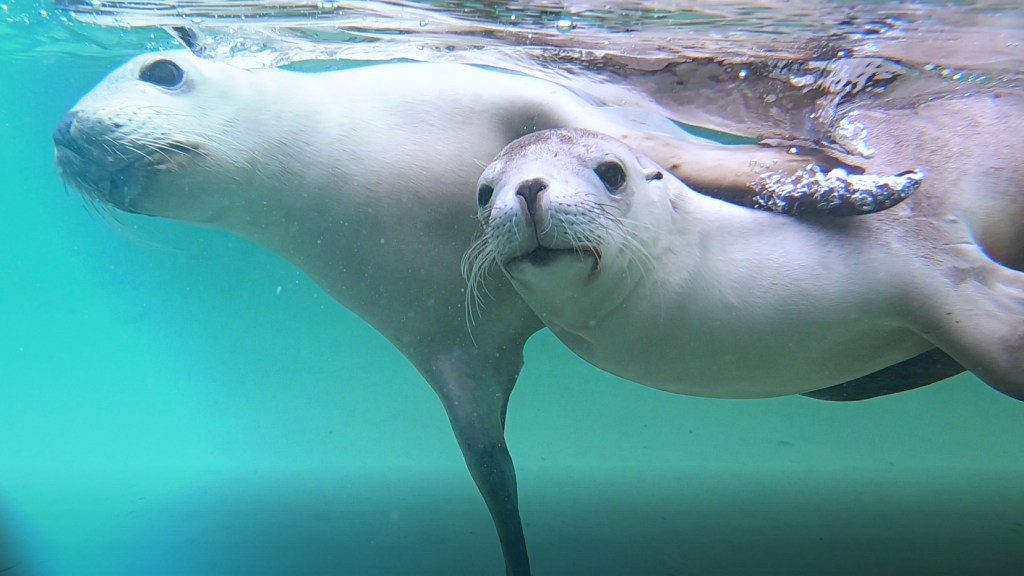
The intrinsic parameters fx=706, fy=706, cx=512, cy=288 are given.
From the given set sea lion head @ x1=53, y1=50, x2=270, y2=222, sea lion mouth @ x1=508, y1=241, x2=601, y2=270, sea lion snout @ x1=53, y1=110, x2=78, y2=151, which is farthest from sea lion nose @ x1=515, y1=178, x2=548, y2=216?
sea lion snout @ x1=53, y1=110, x2=78, y2=151

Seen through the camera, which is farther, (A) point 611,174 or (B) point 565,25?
(B) point 565,25

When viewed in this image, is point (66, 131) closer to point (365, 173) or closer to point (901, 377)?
point (365, 173)

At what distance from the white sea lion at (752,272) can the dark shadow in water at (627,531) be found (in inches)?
74.9

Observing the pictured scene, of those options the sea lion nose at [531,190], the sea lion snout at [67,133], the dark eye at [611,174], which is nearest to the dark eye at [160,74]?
the sea lion snout at [67,133]

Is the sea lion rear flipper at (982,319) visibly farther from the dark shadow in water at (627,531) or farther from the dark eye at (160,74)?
the dark eye at (160,74)

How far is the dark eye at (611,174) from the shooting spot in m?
2.36


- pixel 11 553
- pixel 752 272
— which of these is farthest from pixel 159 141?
pixel 11 553

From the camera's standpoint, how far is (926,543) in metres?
4.53

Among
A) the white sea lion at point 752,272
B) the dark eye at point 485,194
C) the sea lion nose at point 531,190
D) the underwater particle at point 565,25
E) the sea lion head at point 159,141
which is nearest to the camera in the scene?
the sea lion nose at point 531,190

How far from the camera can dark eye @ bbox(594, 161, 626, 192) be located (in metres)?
2.36

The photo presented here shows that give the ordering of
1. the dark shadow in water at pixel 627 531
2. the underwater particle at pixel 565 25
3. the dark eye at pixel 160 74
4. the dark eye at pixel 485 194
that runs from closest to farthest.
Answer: the dark eye at pixel 485 194 → the dark eye at pixel 160 74 → the dark shadow in water at pixel 627 531 → the underwater particle at pixel 565 25

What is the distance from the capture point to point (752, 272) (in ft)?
8.64

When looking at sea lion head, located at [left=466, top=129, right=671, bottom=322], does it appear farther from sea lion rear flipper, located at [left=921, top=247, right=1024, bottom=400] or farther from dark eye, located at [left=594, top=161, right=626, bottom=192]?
sea lion rear flipper, located at [left=921, top=247, right=1024, bottom=400]

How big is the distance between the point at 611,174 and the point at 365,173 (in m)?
1.28
